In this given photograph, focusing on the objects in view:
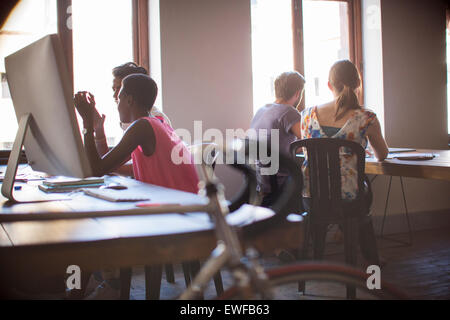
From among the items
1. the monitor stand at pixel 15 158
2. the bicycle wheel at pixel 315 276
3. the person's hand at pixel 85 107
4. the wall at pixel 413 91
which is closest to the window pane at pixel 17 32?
the person's hand at pixel 85 107

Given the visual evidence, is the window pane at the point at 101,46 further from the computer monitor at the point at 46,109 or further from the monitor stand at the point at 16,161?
the monitor stand at the point at 16,161

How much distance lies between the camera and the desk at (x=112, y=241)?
2.27 ft

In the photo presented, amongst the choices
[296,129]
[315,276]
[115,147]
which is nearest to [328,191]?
[296,129]

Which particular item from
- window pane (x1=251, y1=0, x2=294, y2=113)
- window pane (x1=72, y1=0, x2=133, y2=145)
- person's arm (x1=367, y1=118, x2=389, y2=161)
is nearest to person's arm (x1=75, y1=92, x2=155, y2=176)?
person's arm (x1=367, y1=118, x2=389, y2=161)

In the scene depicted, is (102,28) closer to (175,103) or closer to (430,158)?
(175,103)

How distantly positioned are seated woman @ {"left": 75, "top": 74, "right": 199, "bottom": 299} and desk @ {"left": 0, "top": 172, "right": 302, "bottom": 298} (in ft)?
2.29

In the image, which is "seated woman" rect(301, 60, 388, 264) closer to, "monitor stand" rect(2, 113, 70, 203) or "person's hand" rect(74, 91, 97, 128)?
"person's hand" rect(74, 91, 97, 128)

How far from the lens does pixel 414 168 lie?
2268 millimetres

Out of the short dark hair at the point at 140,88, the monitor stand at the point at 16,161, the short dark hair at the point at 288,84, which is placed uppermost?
the short dark hair at the point at 288,84

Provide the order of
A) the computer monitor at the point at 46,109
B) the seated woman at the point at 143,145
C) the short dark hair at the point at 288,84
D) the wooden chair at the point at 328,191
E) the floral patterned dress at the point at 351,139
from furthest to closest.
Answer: the short dark hair at the point at 288,84 → the floral patterned dress at the point at 351,139 → the wooden chair at the point at 328,191 → the seated woman at the point at 143,145 → the computer monitor at the point at 46,109

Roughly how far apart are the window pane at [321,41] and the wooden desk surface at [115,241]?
11.6 ft
